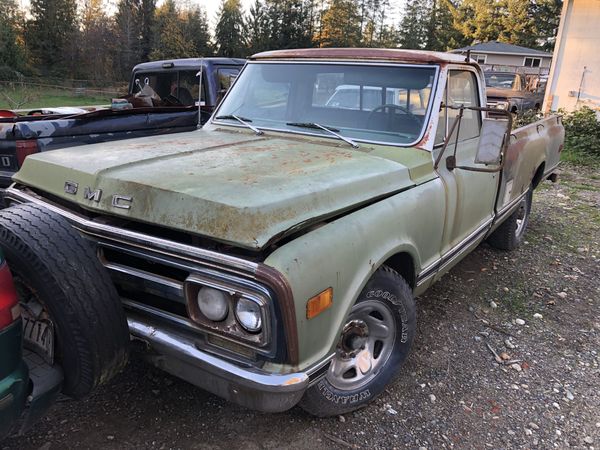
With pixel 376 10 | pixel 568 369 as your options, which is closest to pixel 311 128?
pixel 568 369

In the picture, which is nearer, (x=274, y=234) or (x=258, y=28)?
(x=274, y=234)

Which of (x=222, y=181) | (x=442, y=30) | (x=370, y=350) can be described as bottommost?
(x=370, y=350)

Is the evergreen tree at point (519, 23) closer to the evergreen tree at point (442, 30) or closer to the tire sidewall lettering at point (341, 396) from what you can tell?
the evergreen tree at point (442, 30)

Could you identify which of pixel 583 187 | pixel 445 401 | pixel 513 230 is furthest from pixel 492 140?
pixel 583 187

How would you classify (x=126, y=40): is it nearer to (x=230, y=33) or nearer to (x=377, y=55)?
(x=230, y=33)

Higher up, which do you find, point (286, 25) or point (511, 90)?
point (286, 25)

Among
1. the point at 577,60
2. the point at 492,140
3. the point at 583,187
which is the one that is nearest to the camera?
the point at 492,140

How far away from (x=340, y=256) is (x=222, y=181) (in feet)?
2.20

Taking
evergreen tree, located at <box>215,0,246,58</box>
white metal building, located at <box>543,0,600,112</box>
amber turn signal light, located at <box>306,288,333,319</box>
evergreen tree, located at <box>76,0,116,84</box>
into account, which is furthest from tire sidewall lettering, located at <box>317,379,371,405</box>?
evergreen tree, located at <box>215,0,246,58</box>

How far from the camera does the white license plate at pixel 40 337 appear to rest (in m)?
2.05

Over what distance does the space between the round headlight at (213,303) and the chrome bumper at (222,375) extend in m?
0.18

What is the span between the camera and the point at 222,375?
2.05 metres

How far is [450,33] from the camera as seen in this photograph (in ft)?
163

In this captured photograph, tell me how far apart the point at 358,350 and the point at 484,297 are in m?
1.98
